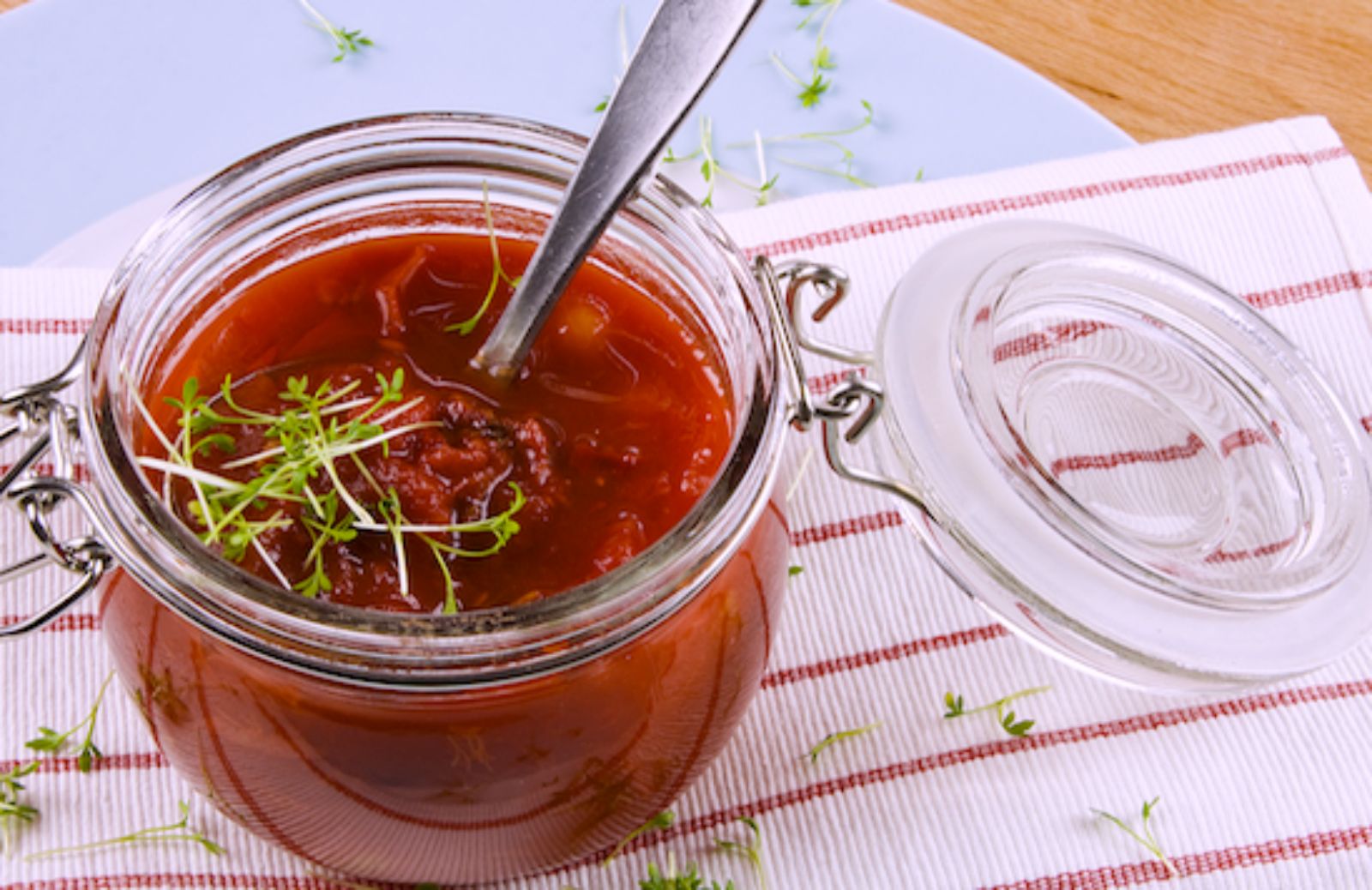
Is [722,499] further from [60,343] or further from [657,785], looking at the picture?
[60,343]

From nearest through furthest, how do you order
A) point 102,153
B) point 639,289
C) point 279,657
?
point 279,657 < point 639,289 < point 102,153

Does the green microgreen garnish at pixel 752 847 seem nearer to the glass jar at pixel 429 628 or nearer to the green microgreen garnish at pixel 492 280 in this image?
the glass jar at pixel 429 628

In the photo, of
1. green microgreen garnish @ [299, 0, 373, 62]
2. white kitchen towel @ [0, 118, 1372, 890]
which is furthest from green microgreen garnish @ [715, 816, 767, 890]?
green microgreen garnish @ [299, 0, 373, 62]

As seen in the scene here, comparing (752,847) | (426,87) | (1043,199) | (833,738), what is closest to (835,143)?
(1043,199)

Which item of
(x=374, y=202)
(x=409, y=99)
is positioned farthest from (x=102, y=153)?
(x=374, y=202)

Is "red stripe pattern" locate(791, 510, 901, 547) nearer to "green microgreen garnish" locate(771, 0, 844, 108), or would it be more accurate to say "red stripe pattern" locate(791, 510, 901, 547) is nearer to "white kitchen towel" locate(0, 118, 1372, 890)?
"white kitchen towel" locate(0, 118, 1372, 890)

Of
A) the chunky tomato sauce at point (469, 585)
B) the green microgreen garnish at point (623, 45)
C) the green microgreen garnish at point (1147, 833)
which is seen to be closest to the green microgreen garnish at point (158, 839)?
the chunky tomato sauce at point (469, 585)
